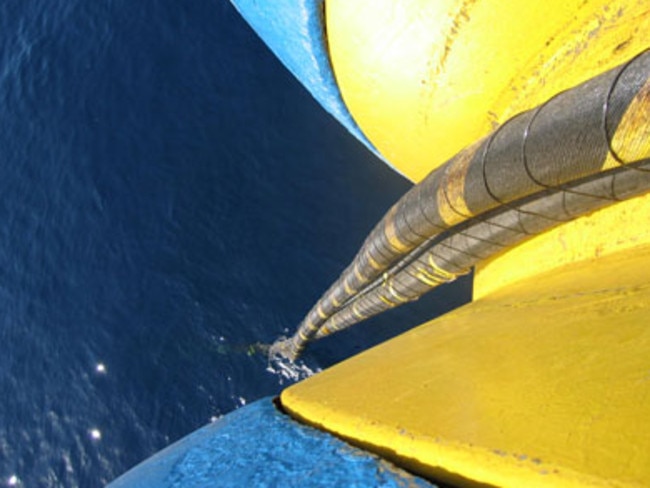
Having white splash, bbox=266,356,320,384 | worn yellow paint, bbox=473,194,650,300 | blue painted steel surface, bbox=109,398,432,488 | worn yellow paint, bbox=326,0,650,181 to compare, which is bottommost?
white splash, bbox=266,356,320,384

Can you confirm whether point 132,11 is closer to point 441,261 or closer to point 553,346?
point 441,261

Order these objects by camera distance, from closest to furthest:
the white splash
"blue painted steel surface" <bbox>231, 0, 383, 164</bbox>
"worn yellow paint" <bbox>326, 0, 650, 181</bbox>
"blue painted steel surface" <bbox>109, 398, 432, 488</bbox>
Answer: "blue painted steel surface" <bbox>109, 398, 432, 488</bbox>
"worn yellow paint" <bbox>326, 0, 650, 181</bbox>
"blue painted steel surface" <bbox>231, 0, 383, 164</bbox>
the white splash

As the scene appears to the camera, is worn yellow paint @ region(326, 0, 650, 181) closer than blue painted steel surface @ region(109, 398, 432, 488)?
No

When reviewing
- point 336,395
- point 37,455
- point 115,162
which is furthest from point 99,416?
point 336,395

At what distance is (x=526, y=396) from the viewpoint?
1.17m

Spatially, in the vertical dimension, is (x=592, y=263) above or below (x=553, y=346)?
below

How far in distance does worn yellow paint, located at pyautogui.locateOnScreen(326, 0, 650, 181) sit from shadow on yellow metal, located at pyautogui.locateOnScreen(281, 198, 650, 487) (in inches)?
34.1

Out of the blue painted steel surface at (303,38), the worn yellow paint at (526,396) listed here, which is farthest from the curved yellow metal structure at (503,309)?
the blue painted steel surface at (303,38)

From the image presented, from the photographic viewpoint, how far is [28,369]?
7262 millimetres

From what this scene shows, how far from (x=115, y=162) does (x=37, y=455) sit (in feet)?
13.9

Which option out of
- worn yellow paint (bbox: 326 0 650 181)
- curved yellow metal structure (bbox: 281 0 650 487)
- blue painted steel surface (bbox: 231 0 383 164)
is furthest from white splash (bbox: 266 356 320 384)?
worn yellow paint (bbox: 326 0 650 181)

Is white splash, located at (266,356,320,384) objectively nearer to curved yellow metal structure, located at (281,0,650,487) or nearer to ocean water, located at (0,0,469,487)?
ocean water, located at (0,0,469,487)

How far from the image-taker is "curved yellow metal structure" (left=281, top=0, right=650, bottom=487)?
1.01 meters

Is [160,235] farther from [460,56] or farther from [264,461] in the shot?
[264,461]
